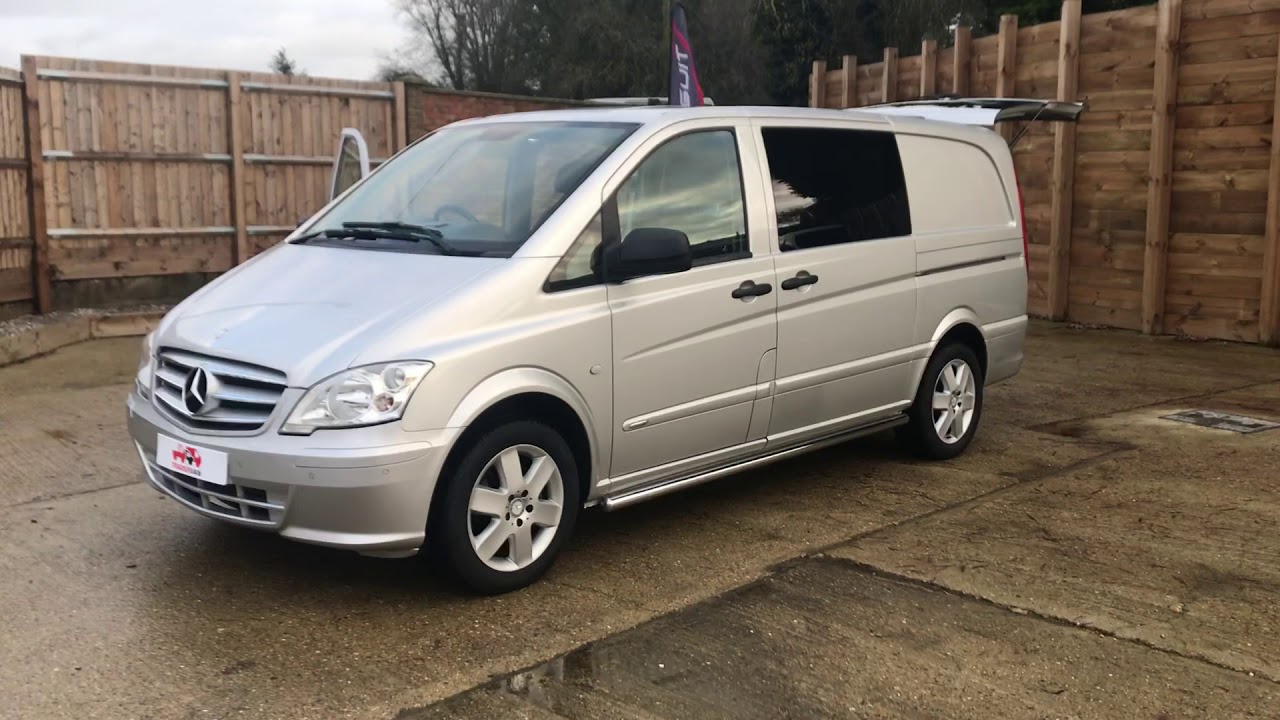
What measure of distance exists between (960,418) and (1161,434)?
146 cm

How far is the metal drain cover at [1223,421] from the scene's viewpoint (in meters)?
7.21

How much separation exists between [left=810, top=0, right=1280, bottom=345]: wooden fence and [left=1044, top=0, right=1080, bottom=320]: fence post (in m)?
0.01

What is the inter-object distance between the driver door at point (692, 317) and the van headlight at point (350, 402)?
994mm

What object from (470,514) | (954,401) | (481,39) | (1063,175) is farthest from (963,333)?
(481,39)

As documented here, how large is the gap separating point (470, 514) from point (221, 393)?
0.97 metres

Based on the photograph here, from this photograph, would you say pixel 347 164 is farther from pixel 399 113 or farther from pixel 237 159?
pixel 399 113

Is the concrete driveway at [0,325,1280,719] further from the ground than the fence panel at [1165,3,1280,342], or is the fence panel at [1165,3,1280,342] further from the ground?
the fence panel at [1165,3,1280,342]

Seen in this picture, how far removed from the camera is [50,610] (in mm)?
4219

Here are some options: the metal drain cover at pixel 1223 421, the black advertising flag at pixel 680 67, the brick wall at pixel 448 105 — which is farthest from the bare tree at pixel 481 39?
the metal drain cover at pixel 1223 421

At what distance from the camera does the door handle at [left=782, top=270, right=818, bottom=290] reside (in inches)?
208

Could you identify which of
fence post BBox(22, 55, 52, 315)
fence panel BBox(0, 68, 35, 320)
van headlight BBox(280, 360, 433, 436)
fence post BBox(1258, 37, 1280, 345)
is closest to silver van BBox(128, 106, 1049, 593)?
van headlight BBox(280, 360, 433, 436)

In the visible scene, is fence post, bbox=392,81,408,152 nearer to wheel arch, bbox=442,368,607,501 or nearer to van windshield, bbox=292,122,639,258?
van windshield, bbox=292,122,639,258

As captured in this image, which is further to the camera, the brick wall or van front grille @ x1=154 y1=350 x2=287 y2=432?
the brick wall

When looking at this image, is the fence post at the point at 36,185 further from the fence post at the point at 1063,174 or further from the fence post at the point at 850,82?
the fence post at the point at 1063,174
